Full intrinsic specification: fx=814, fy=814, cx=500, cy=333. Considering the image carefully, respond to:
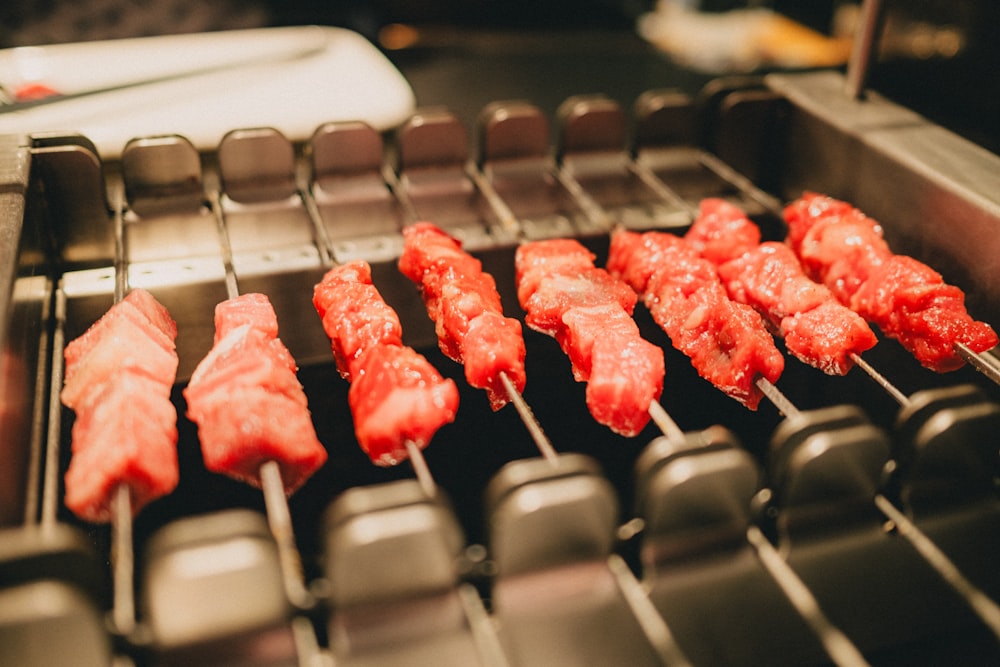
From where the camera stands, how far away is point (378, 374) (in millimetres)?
2258

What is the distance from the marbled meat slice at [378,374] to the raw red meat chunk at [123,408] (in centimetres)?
48

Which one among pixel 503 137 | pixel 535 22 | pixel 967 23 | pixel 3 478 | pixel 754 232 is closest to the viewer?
pixel 3 478

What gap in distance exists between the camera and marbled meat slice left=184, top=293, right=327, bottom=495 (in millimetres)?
2061

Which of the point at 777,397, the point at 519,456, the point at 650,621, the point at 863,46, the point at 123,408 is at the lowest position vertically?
the point at 519,456

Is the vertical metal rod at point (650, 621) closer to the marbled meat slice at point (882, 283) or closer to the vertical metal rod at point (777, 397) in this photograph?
the vertical metal rod at point (777, 397)

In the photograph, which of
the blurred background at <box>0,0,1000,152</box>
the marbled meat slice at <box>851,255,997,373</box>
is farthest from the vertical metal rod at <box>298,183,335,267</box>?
the blurred background at <box>0,0,1000,152</box>

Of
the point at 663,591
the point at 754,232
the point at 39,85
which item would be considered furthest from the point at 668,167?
the point at 39,85

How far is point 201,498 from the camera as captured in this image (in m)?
2.39

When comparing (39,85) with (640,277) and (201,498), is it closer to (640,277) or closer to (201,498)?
(201,498)

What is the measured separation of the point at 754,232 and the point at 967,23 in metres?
3.14

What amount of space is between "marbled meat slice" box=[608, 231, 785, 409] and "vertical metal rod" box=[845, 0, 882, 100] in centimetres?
101

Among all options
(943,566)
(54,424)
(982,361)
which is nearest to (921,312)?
(982,361)

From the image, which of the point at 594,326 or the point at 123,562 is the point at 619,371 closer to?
the point at 594,326

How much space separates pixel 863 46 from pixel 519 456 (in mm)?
2125
